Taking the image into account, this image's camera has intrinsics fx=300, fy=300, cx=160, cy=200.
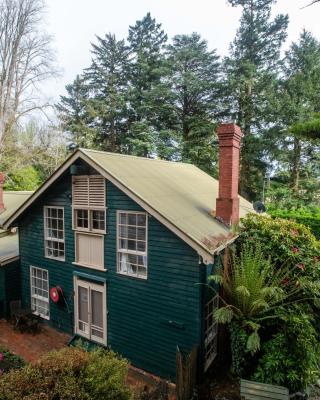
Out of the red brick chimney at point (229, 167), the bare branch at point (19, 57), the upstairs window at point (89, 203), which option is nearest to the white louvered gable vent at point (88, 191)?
the upstairs window at point (89, 203)

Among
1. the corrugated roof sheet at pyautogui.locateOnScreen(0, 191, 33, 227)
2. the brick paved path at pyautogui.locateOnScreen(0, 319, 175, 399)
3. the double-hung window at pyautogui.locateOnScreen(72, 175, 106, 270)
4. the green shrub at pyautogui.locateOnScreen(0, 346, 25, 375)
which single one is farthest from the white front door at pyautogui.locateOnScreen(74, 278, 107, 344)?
the corrugated roof sheet at pyautogui.locateOnScreen(0, 191, 33, 227)

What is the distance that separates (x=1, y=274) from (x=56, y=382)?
818cm

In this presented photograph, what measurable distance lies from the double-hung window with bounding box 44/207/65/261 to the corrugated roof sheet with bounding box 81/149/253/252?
110 inches

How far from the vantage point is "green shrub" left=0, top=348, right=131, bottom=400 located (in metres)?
4.59

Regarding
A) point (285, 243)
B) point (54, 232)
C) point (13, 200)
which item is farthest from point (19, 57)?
point (285, 243)

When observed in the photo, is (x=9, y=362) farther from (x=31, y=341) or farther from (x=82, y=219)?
(x=82, y=219)

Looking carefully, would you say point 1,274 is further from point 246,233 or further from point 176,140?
point 176,140

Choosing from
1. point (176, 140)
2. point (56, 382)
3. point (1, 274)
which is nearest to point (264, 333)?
point (56, 382)

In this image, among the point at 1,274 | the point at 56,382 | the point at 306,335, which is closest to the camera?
the point at 56,382

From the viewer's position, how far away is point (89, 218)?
9.41 m

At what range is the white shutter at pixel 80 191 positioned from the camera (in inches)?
368

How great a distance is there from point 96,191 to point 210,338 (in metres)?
5.35

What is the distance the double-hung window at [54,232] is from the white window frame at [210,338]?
5.20 m

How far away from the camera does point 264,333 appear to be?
288 inches
